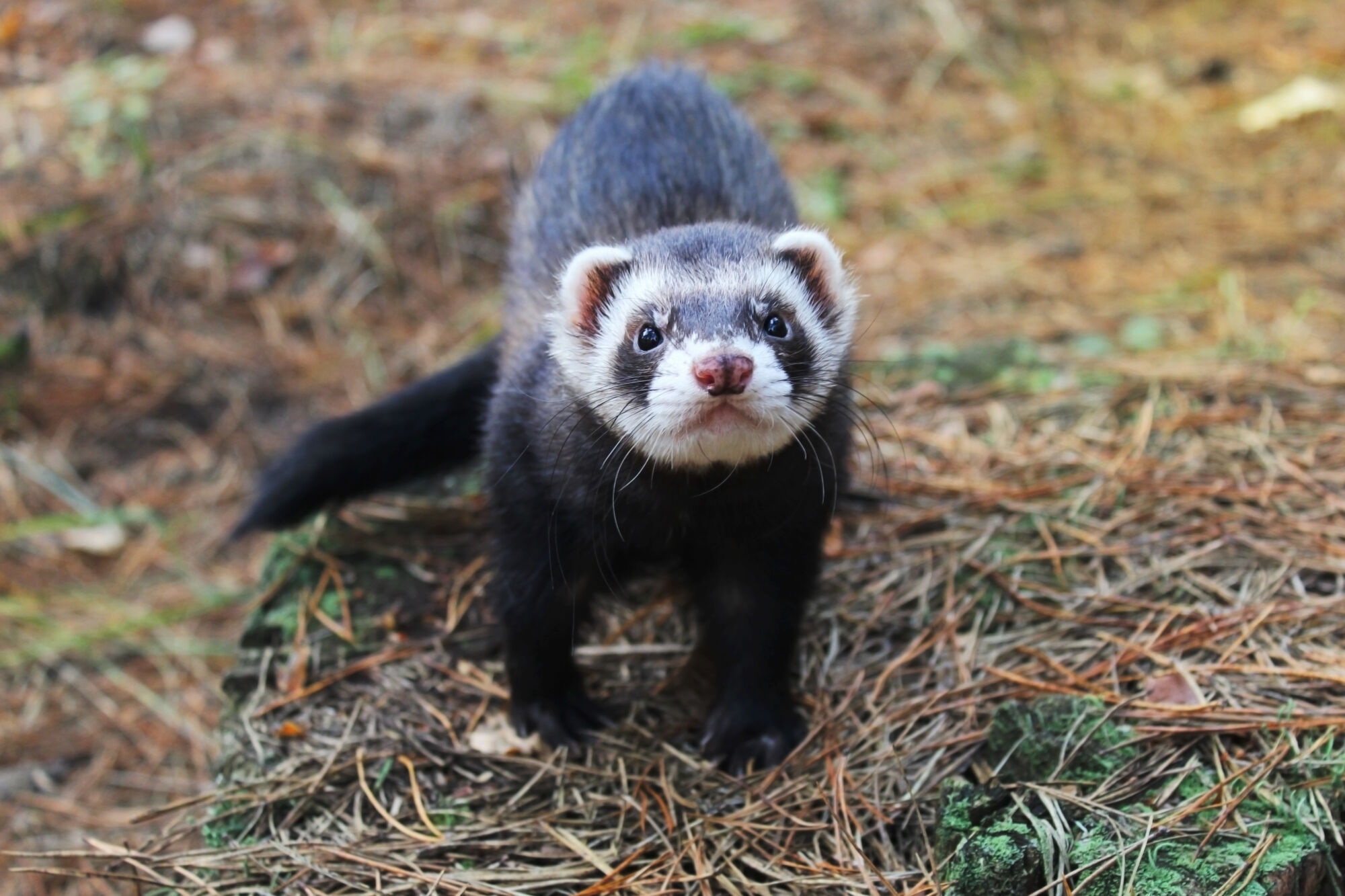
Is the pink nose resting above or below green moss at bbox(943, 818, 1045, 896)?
above

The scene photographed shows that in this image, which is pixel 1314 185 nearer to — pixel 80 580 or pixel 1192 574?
pixel 1192 574

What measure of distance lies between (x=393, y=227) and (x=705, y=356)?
147 inches

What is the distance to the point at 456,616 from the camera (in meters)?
3.17

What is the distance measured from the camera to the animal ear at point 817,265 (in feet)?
8.42

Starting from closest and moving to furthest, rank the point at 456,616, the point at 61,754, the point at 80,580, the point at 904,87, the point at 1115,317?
the point at 456,616, the point at 61,754, the point at 80,580, the point at 1115,317, the point at 904,87

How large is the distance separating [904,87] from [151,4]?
4.41 m

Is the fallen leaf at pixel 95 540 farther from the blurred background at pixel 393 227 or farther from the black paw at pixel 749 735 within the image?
the black paw at pixel 749 735

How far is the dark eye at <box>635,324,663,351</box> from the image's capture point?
7.73 feet

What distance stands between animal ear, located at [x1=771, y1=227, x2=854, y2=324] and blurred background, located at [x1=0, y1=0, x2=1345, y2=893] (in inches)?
31.8

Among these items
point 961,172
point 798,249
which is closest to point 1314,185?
point 961,172

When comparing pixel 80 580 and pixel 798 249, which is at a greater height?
pixel 798 249

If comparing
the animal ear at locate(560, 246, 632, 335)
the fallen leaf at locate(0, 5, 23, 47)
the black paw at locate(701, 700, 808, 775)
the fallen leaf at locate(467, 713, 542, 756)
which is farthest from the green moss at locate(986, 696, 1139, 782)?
the fallen leaf at locate(0, 5, 23, 47)

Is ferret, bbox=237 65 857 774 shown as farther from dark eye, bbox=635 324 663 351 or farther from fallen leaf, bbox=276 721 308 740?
fallen leaf, bbox=276 721 308 740

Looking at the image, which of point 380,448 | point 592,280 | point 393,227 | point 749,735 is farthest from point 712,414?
point 393,227
